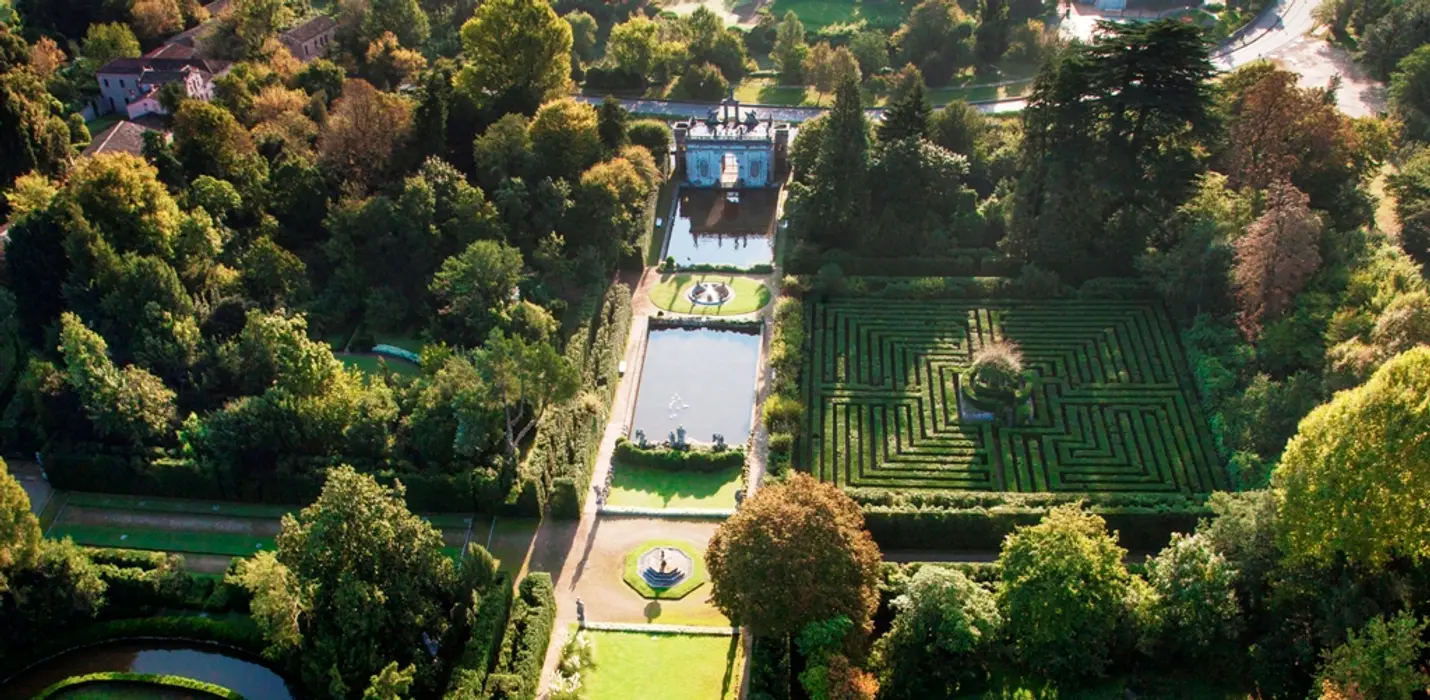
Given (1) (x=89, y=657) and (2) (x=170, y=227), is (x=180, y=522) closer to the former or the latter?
(1) (x=89, y=657)

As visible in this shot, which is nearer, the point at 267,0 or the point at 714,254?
the point at 714,254

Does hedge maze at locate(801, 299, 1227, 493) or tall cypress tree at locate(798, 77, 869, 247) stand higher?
tall cypress tree at locate(798, 77, 869, 247)

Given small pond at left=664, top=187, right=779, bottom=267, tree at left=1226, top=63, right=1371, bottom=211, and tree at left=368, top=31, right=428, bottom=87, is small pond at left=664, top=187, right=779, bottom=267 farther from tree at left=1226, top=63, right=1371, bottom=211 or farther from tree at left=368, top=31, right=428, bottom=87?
tree at left=1226, top=63, right=1371, bottom=211

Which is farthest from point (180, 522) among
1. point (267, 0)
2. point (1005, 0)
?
point (1005, 0)

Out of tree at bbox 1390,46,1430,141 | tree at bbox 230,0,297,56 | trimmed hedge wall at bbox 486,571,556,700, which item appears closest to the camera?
trimmed hedge wall at bbox 486,571,556,700

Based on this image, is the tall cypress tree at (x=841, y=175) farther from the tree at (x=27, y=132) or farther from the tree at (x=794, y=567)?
the tree at (x=27, y=132)

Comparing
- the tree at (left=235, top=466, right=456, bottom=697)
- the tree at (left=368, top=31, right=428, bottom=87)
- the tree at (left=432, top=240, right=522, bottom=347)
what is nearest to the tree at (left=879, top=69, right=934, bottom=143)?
the tree at (left=432, top=240, right=522, bottom=347)

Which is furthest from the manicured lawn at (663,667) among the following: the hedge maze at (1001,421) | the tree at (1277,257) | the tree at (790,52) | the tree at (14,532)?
the tree at (790,52)
